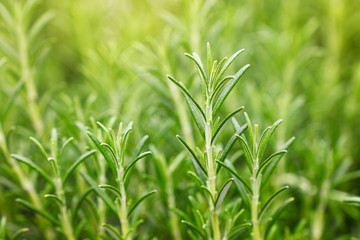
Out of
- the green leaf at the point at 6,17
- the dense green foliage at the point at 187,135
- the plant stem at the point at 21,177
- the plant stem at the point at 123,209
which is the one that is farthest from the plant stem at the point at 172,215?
the green leaf at the point at 6,17

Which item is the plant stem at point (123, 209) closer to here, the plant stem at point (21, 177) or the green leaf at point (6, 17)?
the plant stem at point (21, 177)

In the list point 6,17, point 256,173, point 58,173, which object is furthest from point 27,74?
point 256,173

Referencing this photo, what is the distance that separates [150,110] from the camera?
3.09 feet

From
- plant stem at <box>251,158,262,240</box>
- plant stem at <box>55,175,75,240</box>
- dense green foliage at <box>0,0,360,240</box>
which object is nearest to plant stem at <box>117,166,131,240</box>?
dense green foliage at <box>0,0,360,240</box>

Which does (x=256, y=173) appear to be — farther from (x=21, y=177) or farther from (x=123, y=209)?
(x=21, y=177)

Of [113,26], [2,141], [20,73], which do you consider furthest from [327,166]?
[113,26]

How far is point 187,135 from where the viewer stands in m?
0.92

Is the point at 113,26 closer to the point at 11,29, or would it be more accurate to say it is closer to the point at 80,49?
the point at 80,49

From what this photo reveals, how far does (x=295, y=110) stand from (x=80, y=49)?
2.96ft

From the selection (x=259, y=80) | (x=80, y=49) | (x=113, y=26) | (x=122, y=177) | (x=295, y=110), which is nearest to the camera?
(x=122, y=177)

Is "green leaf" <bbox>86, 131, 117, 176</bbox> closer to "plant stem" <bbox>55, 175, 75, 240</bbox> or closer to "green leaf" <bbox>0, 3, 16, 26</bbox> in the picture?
"plant stem" <bbox>55, 175, 75, 240</bbox>

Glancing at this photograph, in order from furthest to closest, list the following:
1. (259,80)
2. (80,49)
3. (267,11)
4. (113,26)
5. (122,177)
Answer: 1. (113,26)
2. (267,11)
3. (80,49)
4. (259,80)
5. (122,177)

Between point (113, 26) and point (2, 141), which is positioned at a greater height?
point (113, 26)

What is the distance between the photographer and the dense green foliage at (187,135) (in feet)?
2.13
